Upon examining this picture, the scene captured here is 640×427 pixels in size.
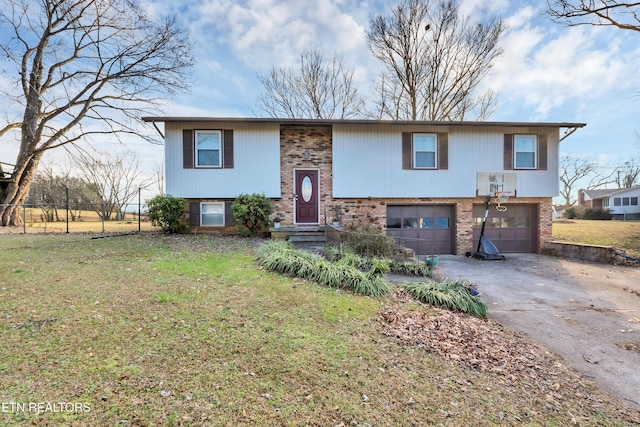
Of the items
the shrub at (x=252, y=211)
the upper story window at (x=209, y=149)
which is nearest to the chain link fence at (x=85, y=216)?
the upper story window at (x=209, y=149)

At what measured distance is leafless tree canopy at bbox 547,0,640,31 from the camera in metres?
9.33

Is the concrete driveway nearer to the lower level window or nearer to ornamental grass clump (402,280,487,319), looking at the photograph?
ornamental grass clump (402,280,487,319)

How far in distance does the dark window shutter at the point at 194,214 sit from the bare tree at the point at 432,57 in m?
13.7

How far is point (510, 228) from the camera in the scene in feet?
36.8

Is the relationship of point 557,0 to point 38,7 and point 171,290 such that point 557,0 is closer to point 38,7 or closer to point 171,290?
point 171,290

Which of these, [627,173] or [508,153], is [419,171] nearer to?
[508,153]

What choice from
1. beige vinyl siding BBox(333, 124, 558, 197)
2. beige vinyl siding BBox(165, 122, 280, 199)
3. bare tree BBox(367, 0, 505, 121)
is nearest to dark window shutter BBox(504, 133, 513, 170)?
beige vinyl siding BBox(333, 124, 558, 197)

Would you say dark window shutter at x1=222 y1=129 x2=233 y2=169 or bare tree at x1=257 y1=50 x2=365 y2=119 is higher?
bare tree at x1=257 y1=50 x2=365 y2=119

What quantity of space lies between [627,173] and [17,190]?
65505mm

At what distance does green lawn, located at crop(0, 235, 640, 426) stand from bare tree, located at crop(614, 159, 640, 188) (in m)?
56.0

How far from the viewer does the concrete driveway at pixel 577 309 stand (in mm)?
3398

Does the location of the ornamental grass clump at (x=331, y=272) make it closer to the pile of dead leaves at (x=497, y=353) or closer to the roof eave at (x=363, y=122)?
the pile of dead leaves at (x=497, y=353)

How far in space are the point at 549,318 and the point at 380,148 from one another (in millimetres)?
7556

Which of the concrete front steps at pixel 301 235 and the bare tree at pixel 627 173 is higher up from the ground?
the bare tree at pixel 627 173
